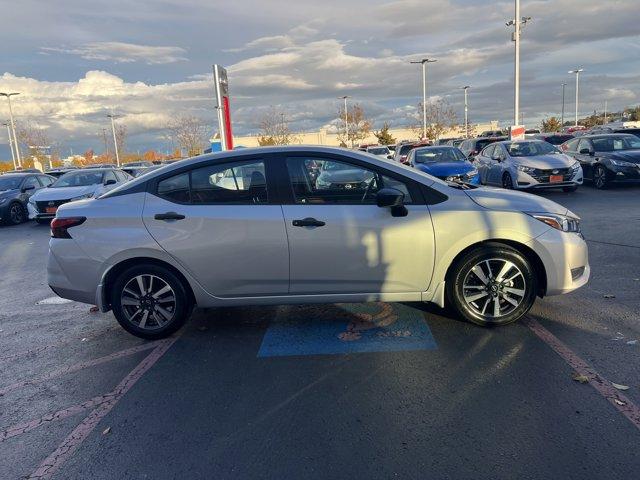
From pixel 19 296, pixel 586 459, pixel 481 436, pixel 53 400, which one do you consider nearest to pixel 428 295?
pixel 481 436

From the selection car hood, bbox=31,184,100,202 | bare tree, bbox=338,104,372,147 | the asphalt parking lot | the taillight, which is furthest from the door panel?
bare tree, bbox=338,104,372,147

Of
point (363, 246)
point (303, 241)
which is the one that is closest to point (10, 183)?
point (303, 241)

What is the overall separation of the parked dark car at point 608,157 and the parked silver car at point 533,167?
1190 millimetres

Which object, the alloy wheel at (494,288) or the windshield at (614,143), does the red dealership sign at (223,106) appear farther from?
the windshield at (614,143)

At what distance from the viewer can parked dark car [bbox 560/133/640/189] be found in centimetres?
1386

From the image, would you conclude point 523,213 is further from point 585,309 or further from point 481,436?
point 481,436

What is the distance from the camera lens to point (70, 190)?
13.9 m

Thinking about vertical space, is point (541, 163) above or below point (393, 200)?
below

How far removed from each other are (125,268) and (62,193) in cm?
1077

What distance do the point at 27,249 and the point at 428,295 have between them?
9.31 metres

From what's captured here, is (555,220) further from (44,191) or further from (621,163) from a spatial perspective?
(44,191)

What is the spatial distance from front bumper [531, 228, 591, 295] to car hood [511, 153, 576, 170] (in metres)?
9.50

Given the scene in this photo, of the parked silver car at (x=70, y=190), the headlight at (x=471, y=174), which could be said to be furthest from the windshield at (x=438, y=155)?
the parked silver car at (x=70, y=190)

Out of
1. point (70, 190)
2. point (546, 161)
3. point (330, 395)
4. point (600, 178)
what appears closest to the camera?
point (330, 395)
